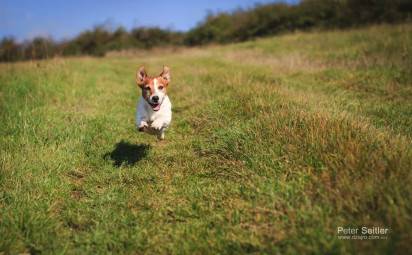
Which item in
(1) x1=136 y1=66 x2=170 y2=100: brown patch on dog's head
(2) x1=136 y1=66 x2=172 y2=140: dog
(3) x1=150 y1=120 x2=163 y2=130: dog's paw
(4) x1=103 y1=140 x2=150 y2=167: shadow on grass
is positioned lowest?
(4) x1=103 y1=140 x2=150 y2=167: shadow on grass

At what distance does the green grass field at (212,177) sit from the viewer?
3021 mm

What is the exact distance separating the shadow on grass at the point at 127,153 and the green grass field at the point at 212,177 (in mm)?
16

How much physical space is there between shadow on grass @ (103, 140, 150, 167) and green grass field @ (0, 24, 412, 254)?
0.02 meters

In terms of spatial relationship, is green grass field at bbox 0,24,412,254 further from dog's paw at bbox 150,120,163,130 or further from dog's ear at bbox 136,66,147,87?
dog's ear at bbox 136,66,147,87

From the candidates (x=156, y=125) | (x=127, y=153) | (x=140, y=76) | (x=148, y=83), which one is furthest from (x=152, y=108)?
(x=127, y=153)

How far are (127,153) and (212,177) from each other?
1716mm

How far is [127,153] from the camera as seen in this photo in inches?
218

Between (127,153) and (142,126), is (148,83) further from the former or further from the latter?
(127,153)

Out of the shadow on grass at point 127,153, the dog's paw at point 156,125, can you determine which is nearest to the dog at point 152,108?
the dog's paw at point 156,125

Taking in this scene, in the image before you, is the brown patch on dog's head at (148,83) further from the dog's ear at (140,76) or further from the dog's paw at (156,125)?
the dog's paw at (156,125)

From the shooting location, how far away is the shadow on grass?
5176 mm

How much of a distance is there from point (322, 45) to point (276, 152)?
43.8 feet

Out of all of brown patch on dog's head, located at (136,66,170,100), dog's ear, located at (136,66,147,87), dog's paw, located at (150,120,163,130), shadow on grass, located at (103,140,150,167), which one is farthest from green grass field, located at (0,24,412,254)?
dog's ear, located at (136,66,147,87)

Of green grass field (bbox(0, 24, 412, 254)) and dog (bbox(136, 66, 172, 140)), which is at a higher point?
dog (bbox(136, 66, 172, 140))
